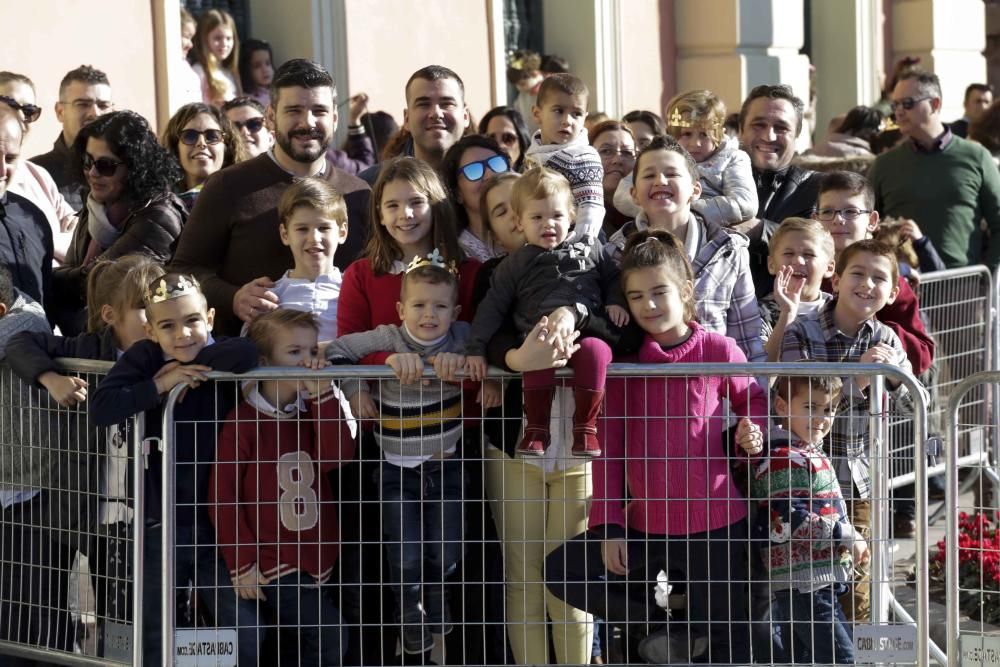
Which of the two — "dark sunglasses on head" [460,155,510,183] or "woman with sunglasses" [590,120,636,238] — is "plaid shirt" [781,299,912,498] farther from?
"woman with sunglasses" [590,120,636,238]

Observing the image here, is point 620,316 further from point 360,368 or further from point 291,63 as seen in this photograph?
point 291,63

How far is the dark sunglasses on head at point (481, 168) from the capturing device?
17.8 feet

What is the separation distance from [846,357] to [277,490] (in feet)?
6.14

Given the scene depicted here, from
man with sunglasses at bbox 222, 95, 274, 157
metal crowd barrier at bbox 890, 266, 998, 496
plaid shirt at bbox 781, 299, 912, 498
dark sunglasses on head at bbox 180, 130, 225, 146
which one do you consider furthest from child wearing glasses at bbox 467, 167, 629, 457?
metal crowd barrier at bbox 890, 266, 998, 496

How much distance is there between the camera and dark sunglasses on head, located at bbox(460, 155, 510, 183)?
541 cm

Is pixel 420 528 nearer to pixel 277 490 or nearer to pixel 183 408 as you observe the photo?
pixel 277 490

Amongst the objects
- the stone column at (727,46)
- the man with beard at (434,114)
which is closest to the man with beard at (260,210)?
the man with beard at (434,114)

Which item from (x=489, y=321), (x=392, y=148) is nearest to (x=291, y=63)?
(x=392, y=148)

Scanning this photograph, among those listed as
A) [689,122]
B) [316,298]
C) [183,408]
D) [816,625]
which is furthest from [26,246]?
[816,625]

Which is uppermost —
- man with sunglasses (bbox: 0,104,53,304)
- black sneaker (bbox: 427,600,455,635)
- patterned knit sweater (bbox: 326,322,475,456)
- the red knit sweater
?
man with sunglasses (bbox: 0,104,53,304)

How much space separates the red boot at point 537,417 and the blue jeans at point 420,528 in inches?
9.4

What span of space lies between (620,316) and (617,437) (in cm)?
35

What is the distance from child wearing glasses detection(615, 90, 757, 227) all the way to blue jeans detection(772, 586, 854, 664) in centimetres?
135

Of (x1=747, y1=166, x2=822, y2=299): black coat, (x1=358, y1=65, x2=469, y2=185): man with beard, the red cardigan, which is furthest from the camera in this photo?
(x1=747, y1=166, x2=822, y2=299): black coat
